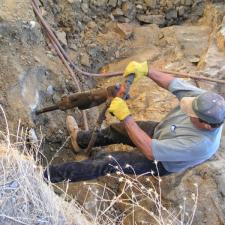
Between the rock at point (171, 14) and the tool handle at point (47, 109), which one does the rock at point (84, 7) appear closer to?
the rock at point (171, 14)

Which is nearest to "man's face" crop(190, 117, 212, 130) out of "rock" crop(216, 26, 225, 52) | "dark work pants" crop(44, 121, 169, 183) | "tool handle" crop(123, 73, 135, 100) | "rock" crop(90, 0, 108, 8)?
"dark work pants" crop(44, 121, 169, 183)

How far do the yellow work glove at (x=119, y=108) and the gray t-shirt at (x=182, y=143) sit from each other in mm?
321

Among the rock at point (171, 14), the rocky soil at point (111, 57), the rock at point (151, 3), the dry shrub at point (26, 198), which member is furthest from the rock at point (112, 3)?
the dry shrub at point (26, 198)

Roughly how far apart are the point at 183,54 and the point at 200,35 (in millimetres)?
562

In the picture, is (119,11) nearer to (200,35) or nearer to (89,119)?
(200,35)

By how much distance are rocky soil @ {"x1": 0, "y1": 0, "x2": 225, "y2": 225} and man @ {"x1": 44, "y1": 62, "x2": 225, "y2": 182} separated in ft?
1.39

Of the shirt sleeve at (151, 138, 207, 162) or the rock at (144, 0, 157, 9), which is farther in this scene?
the rock at (144, 0, 157, 9)

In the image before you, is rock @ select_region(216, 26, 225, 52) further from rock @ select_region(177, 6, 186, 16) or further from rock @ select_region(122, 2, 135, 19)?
rock @ select_region(122, 2, 135, 19)

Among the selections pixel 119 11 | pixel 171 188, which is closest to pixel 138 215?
pixel 171 188

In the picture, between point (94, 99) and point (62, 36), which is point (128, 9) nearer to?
point (62, 36)

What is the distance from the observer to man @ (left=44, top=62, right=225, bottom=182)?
12.8 feet

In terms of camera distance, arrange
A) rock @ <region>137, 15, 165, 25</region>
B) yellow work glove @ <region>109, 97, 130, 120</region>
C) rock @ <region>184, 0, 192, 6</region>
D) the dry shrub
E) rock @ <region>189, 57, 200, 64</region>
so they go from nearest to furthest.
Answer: the dry shrub → yellow work glove @ <region>109, 97, 130, 120</region> → rock @ <region>189, 57, 200, 64</region> → rock @ <region>137, 15, 165, 25</region> → rock @ <region>184, 0, 192, 6</region>

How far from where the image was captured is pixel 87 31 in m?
6.25

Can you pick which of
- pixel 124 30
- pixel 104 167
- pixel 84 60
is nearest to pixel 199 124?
pixel 104 167
